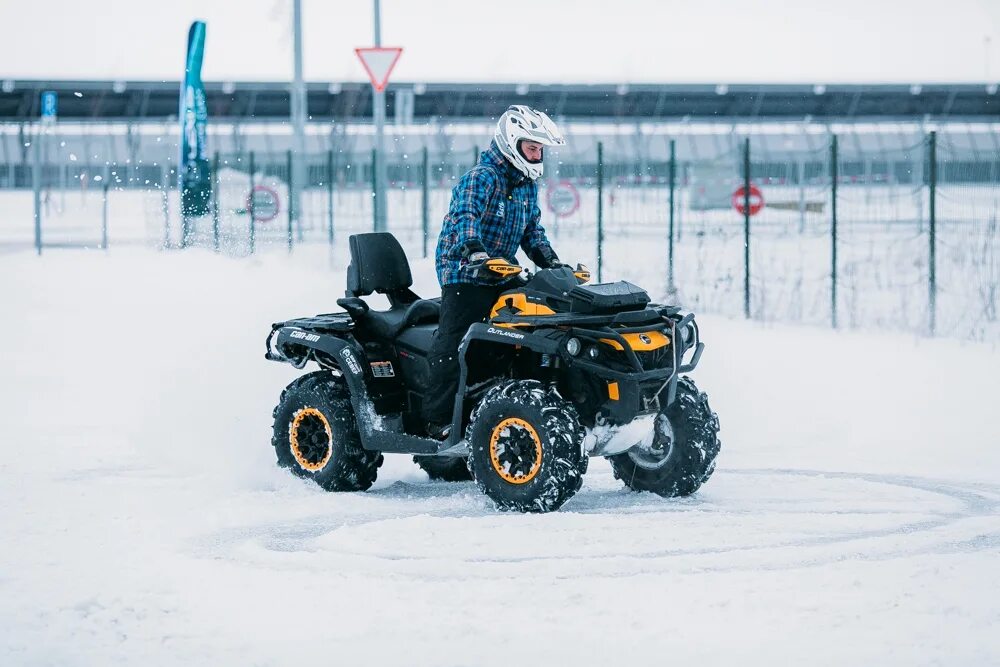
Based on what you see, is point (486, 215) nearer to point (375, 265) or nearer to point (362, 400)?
point (375, 265)

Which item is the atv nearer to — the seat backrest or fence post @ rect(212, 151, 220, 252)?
the seat backrest

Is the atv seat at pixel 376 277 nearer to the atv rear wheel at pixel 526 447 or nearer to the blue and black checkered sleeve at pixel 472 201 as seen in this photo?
the blue and black checkered sleeve at pixel 472 201

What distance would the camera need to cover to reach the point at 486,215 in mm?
8352

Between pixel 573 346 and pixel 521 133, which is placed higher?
pixel 521 133

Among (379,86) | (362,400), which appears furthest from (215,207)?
(362,400)

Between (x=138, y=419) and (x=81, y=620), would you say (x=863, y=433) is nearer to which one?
(x=138, y=419)

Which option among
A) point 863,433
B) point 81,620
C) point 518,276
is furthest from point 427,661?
point 863,433

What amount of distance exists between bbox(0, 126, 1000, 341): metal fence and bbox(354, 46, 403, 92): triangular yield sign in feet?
8.93

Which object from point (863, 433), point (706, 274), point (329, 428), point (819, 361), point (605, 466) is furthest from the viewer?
point (706, 274)

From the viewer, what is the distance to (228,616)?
584 cm

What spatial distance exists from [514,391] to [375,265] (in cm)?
165

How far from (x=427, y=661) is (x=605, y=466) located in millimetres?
4815

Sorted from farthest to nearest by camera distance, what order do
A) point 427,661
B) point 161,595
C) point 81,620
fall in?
1. point 161,595
2. point 81,620
3. point 427,661

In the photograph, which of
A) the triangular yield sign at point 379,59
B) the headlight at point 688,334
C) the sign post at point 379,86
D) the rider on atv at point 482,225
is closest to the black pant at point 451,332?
the rider on atv at point 482,225
